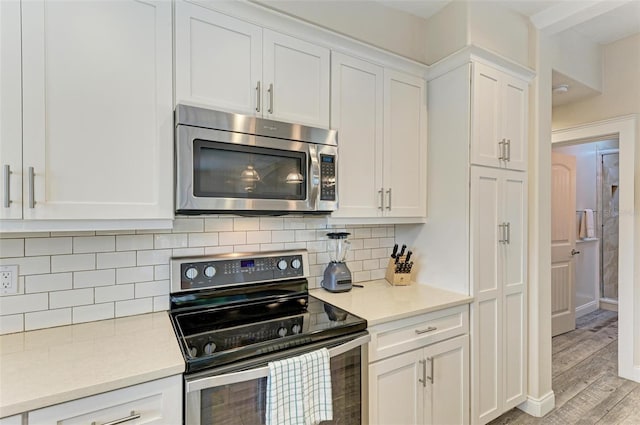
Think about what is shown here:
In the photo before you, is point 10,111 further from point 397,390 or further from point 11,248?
point 397,390

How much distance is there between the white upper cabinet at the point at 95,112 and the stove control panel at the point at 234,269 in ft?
1.22

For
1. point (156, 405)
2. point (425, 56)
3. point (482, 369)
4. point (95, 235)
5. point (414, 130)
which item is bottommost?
point (482, 369)

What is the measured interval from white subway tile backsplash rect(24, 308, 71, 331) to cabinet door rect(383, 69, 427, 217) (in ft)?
5.55

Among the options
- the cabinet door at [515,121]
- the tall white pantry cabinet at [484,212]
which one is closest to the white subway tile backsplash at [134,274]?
the tall white pantry cabinet at [484,212]

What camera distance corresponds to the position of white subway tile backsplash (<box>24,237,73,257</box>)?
1378 mm

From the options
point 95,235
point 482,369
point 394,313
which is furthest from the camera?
point 482,369

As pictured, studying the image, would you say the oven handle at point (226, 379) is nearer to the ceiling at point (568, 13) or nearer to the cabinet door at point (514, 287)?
the cabinet door at point (514, 287)

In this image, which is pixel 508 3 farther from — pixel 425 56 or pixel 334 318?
pixel 334 318

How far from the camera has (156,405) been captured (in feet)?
3.54

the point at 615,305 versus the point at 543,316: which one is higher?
the point at 543,316

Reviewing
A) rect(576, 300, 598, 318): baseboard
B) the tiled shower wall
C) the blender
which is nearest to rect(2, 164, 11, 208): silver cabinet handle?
the tiled shower wall

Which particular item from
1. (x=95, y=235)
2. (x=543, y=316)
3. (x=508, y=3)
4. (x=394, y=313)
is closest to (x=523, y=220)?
(x=543, y=316)

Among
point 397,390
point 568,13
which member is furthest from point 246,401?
point 568,13

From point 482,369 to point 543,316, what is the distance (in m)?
0.71
